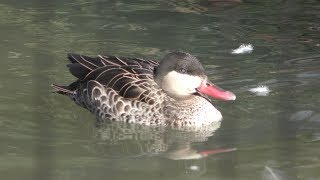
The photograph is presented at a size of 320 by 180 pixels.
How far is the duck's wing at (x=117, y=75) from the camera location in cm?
977

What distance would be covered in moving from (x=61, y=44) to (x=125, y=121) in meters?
2.90

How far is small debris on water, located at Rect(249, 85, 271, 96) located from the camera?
1043cm

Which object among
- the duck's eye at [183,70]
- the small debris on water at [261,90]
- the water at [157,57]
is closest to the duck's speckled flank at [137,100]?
the water at [157,57]

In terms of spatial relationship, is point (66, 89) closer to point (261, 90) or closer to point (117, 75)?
point (117, 75)

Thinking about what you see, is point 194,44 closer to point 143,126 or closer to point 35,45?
point 35,45

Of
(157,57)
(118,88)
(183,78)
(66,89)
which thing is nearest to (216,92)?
(183,78)

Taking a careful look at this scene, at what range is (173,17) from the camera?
1372 cm

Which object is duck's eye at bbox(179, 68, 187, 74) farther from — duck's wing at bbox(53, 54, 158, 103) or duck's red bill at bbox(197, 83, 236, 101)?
duck's wing at bbox(53, 54, 158, 103)

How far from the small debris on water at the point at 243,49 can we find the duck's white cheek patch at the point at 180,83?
234 cm

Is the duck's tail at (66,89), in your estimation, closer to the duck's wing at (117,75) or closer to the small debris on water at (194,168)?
the duck's wing at (117,75)

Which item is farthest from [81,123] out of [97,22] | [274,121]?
[97,22]

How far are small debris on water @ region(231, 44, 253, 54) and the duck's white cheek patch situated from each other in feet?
7.69

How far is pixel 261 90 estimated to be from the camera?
413 inches

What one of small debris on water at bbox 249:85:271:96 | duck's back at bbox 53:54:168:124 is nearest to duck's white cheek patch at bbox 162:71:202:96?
duck's back at bbox 53:54:168:124
